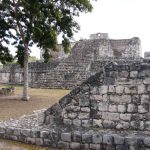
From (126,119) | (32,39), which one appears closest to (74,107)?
(126,119)

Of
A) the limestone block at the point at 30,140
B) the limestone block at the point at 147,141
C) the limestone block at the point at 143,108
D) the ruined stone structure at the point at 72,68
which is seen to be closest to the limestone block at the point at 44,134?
the limestone block at the point at 30,140

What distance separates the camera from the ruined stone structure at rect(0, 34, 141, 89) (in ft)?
90.3

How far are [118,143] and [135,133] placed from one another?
486mm

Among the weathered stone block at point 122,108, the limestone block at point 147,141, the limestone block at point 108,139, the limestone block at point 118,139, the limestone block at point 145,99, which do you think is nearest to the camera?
the limestone block at point 147,141

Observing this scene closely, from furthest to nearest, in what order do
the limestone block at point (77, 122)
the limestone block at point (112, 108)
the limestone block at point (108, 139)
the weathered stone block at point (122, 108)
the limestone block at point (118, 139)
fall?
the limestone block at point (77, 122)
the limestone block at point (112, 108)
the weathered stone block at point (122, 108)
the limestone block at point (108, 139)
the limestone block at point (118, 139)

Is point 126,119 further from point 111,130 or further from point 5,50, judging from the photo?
point 5,50

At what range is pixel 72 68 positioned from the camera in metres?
28.5

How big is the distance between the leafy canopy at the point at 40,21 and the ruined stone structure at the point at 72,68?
7.67 meters

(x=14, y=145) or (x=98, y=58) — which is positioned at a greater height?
(x=98, y=58)

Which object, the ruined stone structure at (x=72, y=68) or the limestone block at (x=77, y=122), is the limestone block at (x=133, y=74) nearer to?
the limestone block at (x=77, y=122)

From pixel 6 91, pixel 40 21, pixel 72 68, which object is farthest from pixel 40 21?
pixel 72 68

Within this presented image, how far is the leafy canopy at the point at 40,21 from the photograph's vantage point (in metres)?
19.0

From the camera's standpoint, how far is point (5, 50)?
20.2 metres

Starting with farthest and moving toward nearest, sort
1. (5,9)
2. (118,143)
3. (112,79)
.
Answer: (5,9) < (112,79) < (118,143)
